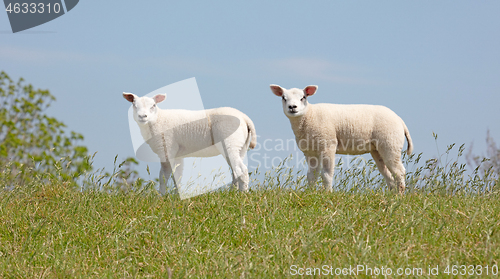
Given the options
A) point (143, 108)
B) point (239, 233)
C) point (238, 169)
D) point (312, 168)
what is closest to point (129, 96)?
point (143, 108)

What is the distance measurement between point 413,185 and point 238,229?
2.86 m

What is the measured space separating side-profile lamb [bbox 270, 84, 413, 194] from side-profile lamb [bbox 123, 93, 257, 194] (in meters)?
1.00

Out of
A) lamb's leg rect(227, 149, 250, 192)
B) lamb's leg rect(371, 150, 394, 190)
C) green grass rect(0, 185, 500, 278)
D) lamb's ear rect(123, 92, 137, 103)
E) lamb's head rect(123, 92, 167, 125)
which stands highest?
lamb's ear rect(123, 92, 137, 103)

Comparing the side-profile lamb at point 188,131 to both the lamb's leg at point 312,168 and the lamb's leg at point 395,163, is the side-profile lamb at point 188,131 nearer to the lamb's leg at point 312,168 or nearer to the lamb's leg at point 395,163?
the lamb's leg at point 312,168

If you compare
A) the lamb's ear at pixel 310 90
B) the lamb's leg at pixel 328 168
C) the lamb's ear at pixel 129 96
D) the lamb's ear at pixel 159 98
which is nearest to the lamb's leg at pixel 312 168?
the lamb's leg at pixel 328 168

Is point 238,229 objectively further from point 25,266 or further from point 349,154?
point 349,154

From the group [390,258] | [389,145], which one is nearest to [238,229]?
[390,258]

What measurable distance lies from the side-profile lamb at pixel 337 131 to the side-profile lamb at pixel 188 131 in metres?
1.00

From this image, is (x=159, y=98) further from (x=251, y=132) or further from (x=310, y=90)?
(x=310, y=90)

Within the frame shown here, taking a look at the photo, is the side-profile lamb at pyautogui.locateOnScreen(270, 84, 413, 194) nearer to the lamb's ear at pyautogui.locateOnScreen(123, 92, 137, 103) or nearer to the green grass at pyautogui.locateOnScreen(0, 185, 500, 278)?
the green grass at pyautogui.locateOnScreen(0, 185, 500, 278)

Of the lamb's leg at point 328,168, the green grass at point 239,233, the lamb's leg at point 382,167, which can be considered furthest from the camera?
the lamb's leg at point 382,167

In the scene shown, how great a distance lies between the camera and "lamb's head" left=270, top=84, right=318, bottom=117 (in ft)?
23.7

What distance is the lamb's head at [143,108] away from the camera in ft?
26.2

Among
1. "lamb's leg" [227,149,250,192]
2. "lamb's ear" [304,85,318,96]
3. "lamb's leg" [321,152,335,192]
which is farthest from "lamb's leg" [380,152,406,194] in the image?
"lamb's leg" [227,149,250,192]
